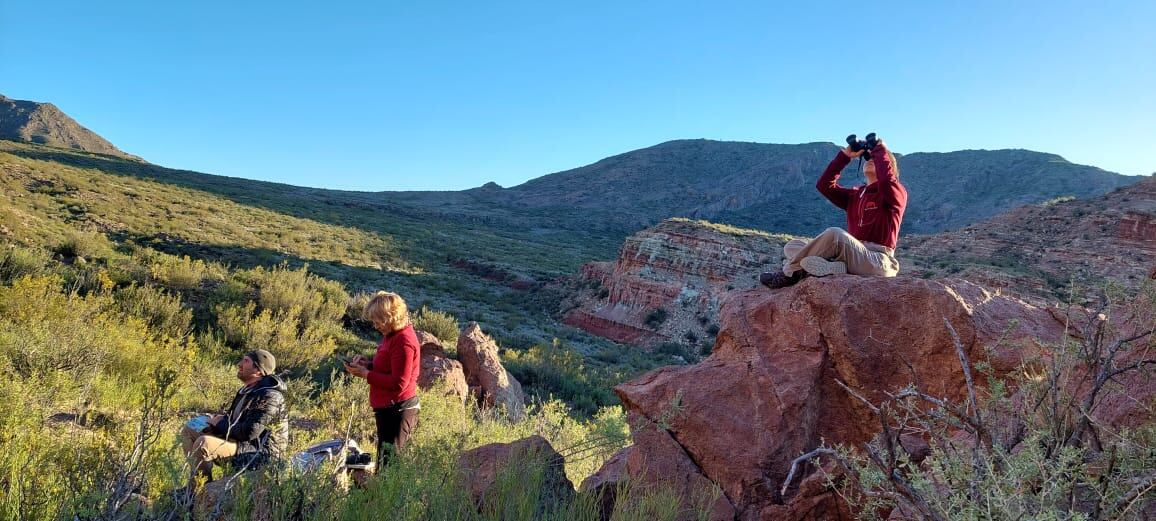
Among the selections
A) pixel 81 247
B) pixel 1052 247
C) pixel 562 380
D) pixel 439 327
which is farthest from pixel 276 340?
pixel 1052 247

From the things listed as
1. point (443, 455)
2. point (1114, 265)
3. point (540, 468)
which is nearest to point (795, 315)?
point (540, 468)

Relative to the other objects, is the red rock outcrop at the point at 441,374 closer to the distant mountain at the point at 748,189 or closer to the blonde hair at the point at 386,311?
the blonde hair at the point at 386,311

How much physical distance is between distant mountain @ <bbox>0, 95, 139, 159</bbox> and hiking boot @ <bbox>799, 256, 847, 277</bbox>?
250 ft

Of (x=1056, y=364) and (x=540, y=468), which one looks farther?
(x=540, y=468)

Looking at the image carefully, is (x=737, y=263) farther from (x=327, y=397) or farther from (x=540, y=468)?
(x=540, y=468)

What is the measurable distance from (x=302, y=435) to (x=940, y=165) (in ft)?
283

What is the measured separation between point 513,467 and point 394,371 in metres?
1.49

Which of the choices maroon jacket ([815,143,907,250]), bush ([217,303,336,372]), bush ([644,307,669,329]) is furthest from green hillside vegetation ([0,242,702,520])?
bush ([644,307,669,329])

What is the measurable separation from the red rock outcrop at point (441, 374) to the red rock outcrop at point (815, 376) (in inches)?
162

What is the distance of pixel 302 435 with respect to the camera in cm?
468

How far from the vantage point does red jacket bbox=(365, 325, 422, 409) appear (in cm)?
407

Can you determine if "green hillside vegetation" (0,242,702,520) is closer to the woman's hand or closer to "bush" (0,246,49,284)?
"bush" (0,246,49,284)

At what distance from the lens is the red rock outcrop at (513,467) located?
302 cm

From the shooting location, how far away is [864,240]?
178 inches
